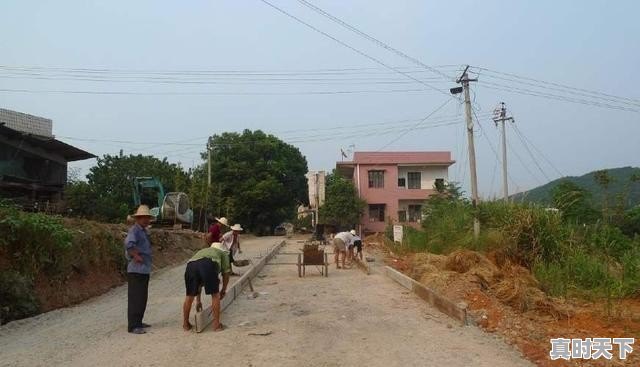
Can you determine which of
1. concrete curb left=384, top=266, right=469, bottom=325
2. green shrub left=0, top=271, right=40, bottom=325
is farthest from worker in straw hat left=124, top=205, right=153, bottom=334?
concrete curb left=384, top=266, right=469, bottom=325

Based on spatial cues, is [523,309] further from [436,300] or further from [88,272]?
[88,272]

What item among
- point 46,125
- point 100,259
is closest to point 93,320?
point 100,259

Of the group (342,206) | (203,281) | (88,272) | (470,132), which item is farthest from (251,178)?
(203,281)

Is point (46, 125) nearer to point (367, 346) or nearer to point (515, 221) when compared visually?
point (515, 221)

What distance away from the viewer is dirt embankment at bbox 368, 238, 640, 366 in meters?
7.35

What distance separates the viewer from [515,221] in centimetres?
1430

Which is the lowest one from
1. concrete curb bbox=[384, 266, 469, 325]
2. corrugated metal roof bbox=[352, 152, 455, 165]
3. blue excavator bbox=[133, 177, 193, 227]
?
concrete curb bbox=[384, 266, 469, 325]

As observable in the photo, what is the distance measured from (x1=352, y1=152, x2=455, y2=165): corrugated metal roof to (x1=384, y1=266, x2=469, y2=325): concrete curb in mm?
33217

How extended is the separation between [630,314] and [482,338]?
3.45m

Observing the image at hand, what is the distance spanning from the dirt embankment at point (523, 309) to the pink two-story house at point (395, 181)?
3266 cm

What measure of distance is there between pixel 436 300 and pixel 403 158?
1468 inches

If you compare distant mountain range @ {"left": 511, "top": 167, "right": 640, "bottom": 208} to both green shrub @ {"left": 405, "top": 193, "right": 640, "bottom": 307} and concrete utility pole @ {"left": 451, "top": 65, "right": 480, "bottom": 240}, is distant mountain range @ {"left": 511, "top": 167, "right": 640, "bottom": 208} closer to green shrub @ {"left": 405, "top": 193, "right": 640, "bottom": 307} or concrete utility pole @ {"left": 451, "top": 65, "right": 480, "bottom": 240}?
green shrub @ {"left": 405, "top": 193, "right": 640, "bottom": 307}

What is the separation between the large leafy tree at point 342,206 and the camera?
43.1 metres

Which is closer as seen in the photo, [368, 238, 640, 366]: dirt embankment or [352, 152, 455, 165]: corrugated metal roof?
[368, 238, 640, 366]: dirt embankment
